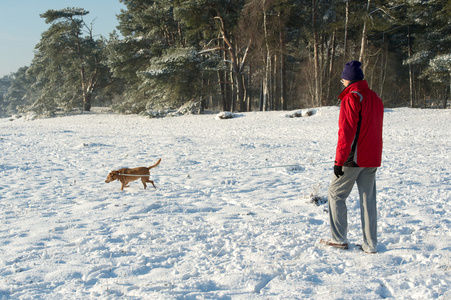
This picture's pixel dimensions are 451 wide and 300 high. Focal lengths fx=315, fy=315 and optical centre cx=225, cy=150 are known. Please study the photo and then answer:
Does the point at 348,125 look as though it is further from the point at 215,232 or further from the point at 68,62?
the point at 68,62

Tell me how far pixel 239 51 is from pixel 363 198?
25407 millimetres

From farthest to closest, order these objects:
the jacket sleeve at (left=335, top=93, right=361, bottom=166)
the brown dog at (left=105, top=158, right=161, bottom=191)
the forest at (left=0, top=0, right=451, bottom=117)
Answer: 1. the forest at (left=0, top=0, right=451, bottom=117)
2. the brown dog at (left=105, top=158, right=161, bottom=191)
3. the jacket sleeve at (left=335, top=93, right=361, bottom=166)

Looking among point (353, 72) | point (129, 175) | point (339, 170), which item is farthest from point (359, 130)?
point (129, 175)

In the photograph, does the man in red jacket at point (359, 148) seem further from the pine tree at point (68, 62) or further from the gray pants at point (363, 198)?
the pine tree at point (68, 62)

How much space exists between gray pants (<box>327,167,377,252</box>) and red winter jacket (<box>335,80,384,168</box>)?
0.42 ft

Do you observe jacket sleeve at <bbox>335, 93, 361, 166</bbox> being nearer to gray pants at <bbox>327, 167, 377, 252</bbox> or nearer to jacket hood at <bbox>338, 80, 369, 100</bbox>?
jacket hood at <bbox>338, 80, 369, 100</bbox>

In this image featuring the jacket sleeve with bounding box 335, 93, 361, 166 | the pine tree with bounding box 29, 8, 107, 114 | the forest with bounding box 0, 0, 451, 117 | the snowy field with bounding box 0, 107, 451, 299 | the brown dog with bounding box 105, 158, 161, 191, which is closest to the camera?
the snowy field with bounding box 0, 107, 451, 299

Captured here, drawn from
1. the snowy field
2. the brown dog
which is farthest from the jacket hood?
the brown dog

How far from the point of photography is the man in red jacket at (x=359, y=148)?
329 cm

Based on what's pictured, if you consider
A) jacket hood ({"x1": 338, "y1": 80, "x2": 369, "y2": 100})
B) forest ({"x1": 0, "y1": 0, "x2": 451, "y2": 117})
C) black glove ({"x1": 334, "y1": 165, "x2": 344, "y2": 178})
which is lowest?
black glove ({"x1": 334, "y1": 165, "x2": 344, "y2": 178})

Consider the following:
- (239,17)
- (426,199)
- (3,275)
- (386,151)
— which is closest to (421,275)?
(426,199)

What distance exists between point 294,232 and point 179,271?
65.7 inches

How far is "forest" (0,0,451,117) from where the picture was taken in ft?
74.6

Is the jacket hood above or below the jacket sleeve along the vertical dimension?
above
